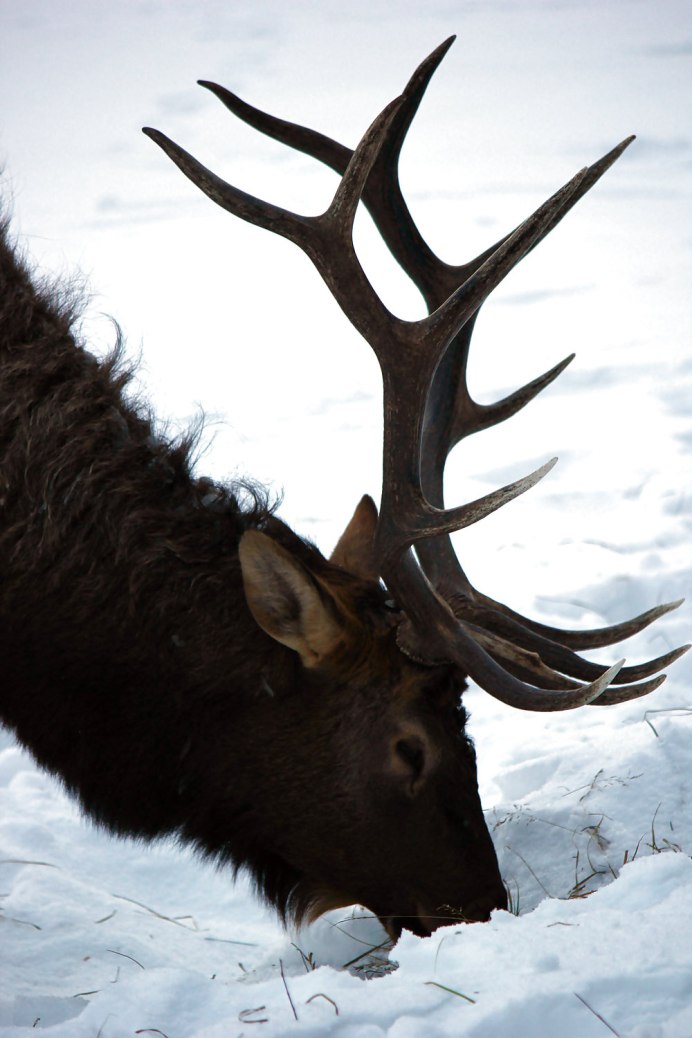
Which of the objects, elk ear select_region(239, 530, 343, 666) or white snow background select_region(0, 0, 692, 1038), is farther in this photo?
elk ear select_region(239, 530, 343, 666)

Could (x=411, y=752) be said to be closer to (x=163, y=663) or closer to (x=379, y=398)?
(x=163, y=663)

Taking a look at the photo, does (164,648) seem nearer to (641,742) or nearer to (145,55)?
(641,742)

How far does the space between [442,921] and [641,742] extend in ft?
3.80

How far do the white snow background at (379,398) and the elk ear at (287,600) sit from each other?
0.60 meters

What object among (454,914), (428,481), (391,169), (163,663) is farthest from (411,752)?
(391,169)

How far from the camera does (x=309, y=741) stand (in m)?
2.82

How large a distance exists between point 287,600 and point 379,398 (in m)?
4.88

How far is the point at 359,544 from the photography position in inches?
126

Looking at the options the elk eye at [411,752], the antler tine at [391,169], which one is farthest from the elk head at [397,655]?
the antler tine at [391,169]

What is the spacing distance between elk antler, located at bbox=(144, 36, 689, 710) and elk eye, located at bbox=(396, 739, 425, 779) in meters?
0.20

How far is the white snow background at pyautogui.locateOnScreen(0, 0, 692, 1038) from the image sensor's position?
2340 mm

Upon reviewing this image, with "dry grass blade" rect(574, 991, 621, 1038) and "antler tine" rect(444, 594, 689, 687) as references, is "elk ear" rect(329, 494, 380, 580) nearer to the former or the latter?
"antler tine" rect(444, 594, 689, 687)

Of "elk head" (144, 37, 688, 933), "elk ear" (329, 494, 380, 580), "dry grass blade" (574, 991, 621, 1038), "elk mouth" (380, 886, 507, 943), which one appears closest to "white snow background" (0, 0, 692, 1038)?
"dry grass blade" (574, 991, 621, 1038)

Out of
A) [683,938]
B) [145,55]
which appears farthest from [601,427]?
[145,55]
